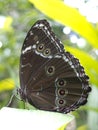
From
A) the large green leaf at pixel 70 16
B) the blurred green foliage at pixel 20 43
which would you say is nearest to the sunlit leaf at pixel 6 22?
the blurred green foliage at pixel 20 43

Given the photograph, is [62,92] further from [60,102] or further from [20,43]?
[20,43]

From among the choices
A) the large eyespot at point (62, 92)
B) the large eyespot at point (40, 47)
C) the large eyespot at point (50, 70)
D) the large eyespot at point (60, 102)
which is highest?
the large eyespot at point (40, 47)

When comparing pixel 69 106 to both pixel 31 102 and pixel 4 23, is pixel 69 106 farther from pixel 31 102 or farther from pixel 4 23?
pixel 4 23

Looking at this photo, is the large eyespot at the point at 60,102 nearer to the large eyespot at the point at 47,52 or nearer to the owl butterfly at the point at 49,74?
the owl butterfly at the point at 49,74

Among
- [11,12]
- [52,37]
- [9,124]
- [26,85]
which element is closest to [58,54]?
[52,37]

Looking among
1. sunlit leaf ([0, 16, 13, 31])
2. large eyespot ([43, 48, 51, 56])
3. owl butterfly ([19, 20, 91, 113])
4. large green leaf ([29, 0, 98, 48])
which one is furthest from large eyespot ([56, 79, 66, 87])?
sunlit leaf ([0, 16, 13, 31])

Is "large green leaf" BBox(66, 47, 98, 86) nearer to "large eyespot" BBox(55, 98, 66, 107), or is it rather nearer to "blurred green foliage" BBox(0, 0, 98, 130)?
"blurred green foliage" BBox(0, 0, 98, 130)
